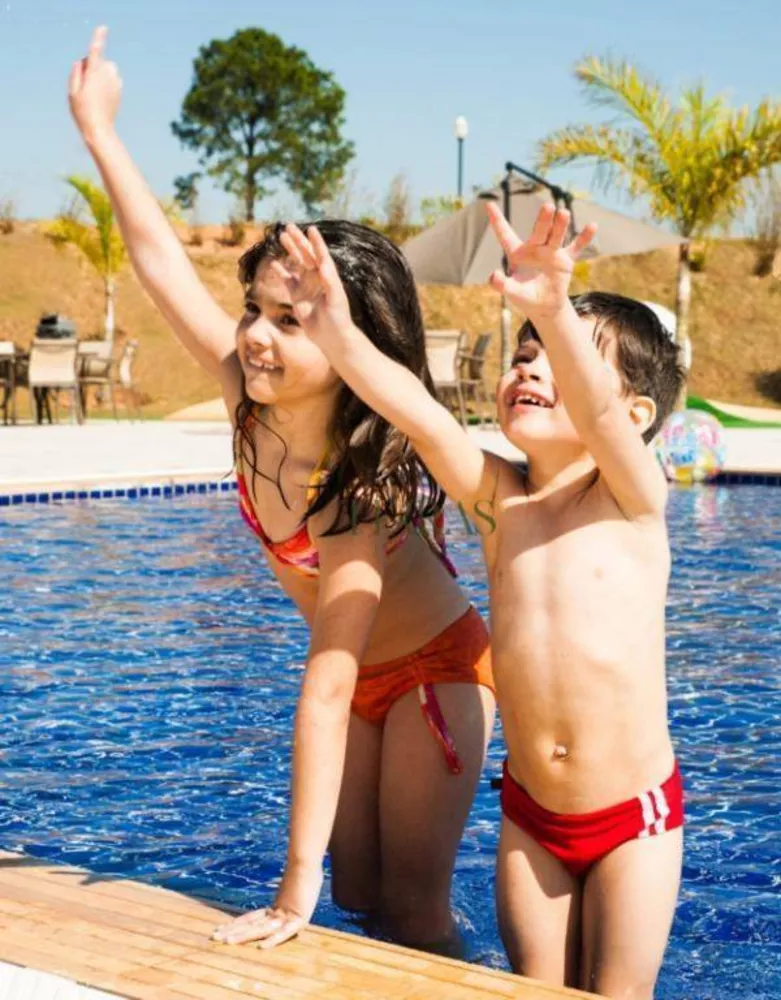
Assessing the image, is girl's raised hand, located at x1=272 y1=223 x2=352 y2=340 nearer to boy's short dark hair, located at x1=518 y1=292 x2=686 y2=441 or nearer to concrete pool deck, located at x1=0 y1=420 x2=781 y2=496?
boy's short dark hair, located at x1=518 y1=292 x2=686 y2=441

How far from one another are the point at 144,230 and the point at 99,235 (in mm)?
26857

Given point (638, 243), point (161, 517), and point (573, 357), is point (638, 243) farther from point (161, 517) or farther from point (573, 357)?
point (573, 357)

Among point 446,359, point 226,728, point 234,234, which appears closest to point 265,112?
point 234,234

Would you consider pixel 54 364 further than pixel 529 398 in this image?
Yes

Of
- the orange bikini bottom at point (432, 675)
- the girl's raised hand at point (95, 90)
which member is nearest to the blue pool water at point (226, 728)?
the orange bikini bottom at point (432, 675)

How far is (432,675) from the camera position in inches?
112

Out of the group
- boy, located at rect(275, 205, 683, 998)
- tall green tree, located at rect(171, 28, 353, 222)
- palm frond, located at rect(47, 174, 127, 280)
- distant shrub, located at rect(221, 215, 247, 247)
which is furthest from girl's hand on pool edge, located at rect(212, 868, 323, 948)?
tall green tree, located at rect(171, 28, 353, 222)

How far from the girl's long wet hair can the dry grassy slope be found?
30.8 metres

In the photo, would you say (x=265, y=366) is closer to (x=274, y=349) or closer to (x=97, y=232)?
(x=274, y=349)

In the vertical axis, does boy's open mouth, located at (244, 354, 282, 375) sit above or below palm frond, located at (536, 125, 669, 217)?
below

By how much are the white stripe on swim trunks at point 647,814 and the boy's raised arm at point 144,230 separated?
44.1 inches

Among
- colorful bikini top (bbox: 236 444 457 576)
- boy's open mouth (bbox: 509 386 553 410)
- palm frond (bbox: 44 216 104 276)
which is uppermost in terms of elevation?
palm frond (bbox: 44 216 104 276)

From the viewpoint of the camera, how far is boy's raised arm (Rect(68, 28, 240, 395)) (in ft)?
9.63

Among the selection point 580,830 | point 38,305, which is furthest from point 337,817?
point 38,305
